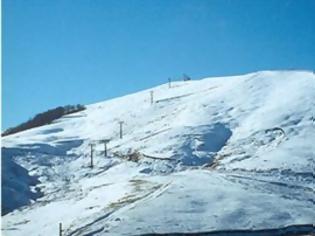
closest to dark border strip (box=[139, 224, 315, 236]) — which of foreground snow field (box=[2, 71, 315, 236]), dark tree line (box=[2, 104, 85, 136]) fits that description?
foreground snow field (box=[2, 71, 315, 236])

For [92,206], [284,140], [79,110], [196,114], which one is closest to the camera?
[92,206]

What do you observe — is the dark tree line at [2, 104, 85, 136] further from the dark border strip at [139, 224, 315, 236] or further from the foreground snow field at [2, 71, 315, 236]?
the dark border strip at [139, 224, 315, 236]

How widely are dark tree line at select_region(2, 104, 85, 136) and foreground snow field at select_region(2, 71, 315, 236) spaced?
309 centimetres

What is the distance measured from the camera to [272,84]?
37.2 metres

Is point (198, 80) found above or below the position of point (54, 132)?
above

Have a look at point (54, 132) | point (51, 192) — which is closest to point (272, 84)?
point (54, 132)

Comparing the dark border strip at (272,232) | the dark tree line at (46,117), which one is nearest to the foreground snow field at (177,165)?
the dark border strip at (272,232)

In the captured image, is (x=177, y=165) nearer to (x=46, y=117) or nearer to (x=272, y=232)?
(x=272, y=232)

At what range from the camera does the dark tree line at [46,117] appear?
44.3 m

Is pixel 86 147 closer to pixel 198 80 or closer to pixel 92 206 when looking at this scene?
pixel 92 206

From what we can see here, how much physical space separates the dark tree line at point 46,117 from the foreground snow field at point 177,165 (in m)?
3.09

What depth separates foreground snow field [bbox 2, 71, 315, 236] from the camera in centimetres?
1895

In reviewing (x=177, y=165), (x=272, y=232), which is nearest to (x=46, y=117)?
(x=177, y=165)

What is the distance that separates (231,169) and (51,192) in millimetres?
7228
